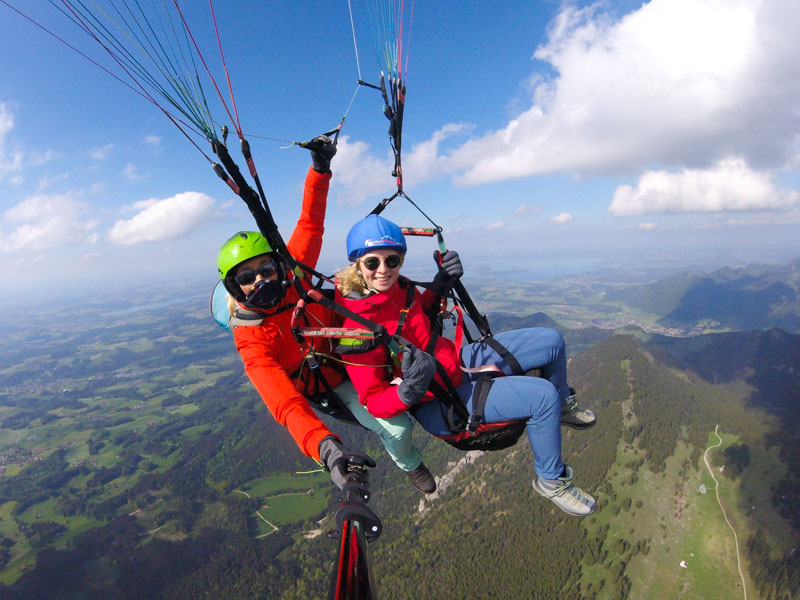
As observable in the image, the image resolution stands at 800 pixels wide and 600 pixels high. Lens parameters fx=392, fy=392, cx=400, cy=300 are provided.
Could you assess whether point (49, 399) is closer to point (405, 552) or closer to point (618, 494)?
point (405, 552)

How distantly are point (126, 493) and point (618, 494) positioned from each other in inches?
4778

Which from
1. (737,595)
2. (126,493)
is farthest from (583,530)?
(126,493)

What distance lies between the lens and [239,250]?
444cm

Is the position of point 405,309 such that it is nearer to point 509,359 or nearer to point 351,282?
point 351,282

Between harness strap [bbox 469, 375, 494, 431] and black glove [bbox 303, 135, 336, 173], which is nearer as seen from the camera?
harness strap [bbox 469, 375, 494, 431]

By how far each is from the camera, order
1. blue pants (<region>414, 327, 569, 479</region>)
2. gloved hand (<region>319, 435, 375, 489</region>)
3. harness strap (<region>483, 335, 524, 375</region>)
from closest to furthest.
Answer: gloved hand (<region>319, 435, 375, 489</region>)
blue pants (<region>414, 327, 569, 479</region>)
harness strap (<region>483, 335, 524, 375</region>)

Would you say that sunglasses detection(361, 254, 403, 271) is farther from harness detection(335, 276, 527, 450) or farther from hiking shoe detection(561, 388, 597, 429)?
hiking shoe detection(561, 388, 597, 429)

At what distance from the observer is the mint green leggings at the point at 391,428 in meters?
5.12

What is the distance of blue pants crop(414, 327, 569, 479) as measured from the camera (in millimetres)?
4395

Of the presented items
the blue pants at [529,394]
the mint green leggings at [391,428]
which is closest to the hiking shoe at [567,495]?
the blue pants at [529,394]

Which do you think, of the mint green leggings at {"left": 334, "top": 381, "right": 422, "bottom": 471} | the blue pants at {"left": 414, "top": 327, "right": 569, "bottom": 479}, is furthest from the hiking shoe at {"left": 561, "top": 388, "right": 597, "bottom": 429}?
the mint green leggings at {"left": 334, "top": 381, "right": 422, "bottom": 471}

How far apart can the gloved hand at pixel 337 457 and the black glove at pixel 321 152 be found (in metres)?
3.46

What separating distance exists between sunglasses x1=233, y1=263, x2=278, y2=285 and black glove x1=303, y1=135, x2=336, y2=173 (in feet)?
5.22

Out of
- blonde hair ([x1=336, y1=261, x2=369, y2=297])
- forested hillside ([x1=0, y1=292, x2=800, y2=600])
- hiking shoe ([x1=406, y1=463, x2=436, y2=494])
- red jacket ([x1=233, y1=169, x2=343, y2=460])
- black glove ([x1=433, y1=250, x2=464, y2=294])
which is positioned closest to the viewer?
red jacket ([x1=233, y1=169, x2=343, y2=460])
